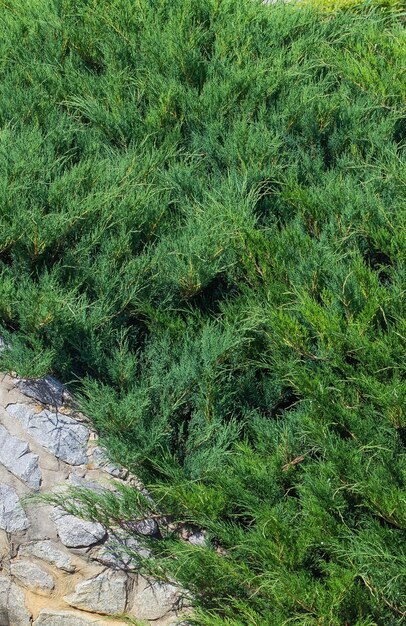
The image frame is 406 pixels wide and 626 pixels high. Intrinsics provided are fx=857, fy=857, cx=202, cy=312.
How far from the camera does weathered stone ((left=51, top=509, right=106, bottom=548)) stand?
3.24 m

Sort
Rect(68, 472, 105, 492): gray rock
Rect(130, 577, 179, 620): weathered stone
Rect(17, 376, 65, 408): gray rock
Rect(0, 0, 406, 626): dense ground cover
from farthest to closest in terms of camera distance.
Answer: Rect(17, 376, 65, 408): gray rock, Rect(68, 472, 105, 492): gray rock, Rect(130, 577, 179, 620): weathered stone, Rect(0, 0, 406, 626): dense ground cover

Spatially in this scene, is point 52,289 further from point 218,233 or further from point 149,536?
point 149,536

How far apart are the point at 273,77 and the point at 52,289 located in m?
1.85

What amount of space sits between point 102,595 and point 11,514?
1.51 ft

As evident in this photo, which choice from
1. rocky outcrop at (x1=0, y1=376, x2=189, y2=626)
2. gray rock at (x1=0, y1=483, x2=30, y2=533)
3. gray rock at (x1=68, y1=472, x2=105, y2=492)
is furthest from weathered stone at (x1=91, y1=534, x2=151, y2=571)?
gray rock at (x1=0, y1=483, x2=30, y2=533)

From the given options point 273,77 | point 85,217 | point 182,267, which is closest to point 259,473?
point 182,267

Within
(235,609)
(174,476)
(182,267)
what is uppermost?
(182,267)

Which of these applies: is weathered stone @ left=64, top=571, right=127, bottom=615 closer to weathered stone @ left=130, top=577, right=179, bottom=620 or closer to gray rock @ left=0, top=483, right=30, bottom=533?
weathered stone @ left=130, top=577, right=179, bottom=620

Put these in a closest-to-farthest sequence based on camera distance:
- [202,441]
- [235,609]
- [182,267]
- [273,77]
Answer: [235,609], [202,441], [182,267], [273,77]

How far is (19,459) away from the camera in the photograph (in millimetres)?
3328

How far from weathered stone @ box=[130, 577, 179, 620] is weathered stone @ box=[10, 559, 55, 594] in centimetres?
33

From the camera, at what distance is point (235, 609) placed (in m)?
3.10

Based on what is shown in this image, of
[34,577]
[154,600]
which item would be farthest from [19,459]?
[154,600]

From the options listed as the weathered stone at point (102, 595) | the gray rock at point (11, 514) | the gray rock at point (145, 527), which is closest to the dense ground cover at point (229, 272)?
the gray rock at point (145, 527)
